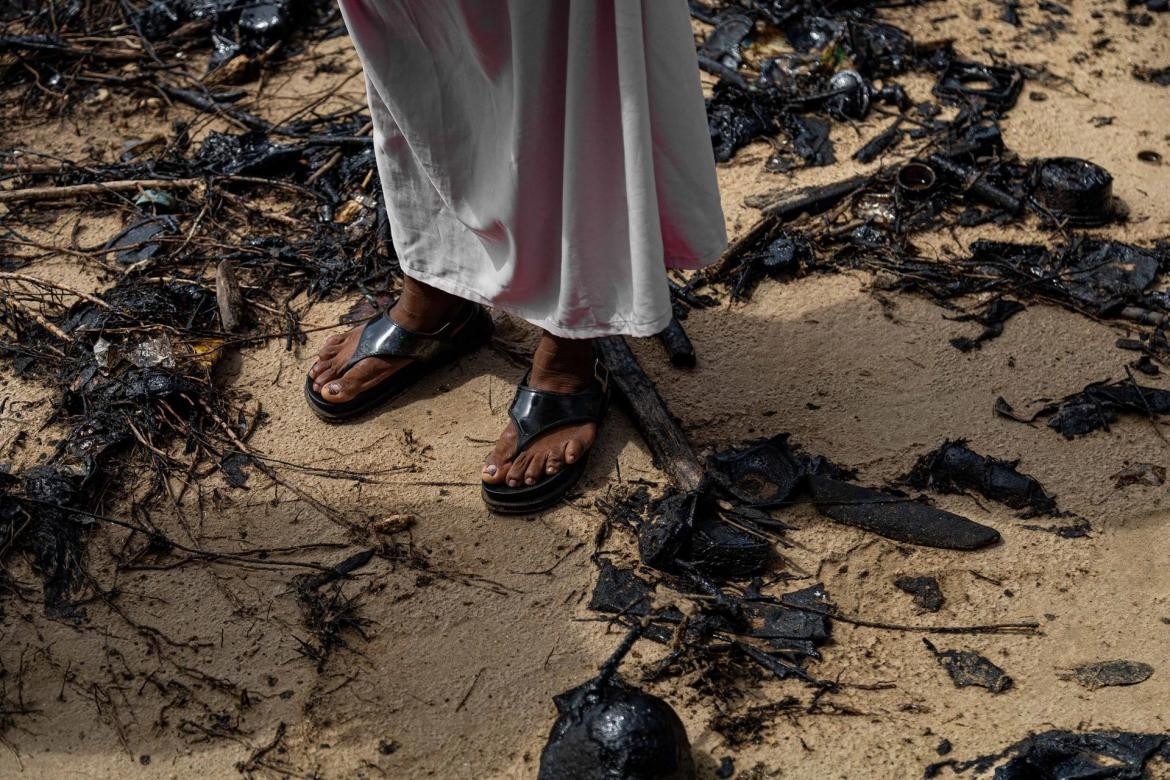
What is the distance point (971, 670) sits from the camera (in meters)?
2.19

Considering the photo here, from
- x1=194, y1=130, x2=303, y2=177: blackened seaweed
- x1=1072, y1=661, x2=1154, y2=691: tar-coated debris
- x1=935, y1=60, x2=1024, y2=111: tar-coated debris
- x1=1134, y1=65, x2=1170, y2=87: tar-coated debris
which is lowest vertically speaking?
x1=194, y1=130, x2=303, y2=177: blackened seaweed

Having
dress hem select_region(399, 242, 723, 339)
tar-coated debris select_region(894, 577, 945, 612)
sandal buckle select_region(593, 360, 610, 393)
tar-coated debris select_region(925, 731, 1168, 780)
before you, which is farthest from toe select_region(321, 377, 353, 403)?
tar-coated debris select_region(925, 731, 1168, 780)

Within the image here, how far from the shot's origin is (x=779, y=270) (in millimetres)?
3408

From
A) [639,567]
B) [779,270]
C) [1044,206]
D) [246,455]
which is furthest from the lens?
[1044,206]

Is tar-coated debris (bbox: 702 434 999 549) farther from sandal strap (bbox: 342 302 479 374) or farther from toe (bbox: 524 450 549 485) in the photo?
sandal strap (bbox: 342 302 479 374)

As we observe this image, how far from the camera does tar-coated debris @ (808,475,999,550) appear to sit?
2.48m

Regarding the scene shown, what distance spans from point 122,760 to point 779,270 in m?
2.44

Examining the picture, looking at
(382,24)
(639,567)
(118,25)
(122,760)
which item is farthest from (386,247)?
(118,25)

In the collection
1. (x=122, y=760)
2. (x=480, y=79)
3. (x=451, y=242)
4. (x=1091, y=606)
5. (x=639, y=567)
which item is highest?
(x=480, y=79)

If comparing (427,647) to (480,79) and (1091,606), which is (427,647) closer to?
(480,79)

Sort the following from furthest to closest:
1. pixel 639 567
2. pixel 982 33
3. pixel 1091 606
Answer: pixel 982 33, pixel 639 567, pixel 1091 606

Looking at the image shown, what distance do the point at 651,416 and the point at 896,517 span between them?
71cm

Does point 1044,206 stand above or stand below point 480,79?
below

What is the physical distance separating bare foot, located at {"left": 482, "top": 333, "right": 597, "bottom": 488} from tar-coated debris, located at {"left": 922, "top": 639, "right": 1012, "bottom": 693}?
1014mm
